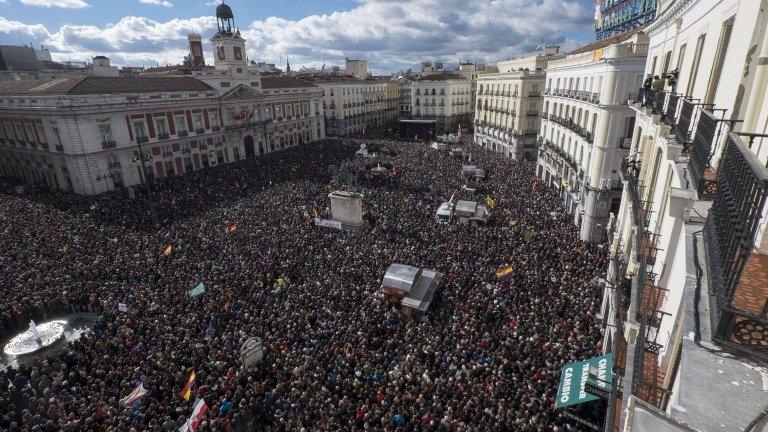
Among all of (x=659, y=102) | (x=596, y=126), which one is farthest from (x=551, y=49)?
(x=659, y=102)

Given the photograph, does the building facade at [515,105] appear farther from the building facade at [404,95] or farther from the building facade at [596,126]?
the building facade at [404,95]

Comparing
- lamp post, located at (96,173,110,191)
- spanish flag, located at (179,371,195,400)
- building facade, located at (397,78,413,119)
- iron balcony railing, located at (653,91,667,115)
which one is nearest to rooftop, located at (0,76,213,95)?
lamp post, located at (96,173,110,191)

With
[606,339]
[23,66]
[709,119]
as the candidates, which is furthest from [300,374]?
[23,66]

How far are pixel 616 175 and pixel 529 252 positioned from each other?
8.81 metres

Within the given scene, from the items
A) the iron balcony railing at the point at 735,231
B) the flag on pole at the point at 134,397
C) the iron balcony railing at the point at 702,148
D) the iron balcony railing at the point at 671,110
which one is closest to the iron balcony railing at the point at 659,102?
the iron balcony railing at the point at 671,110

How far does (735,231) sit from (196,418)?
12948 mm

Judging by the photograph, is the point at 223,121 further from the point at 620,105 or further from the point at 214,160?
the point at 620,105

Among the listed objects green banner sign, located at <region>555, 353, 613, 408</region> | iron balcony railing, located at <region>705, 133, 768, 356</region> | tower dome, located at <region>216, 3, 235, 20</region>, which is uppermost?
tower dome, located at <region>216, 3, 235, 20</region>

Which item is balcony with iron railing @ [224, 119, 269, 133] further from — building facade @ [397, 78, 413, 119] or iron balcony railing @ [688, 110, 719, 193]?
iron balcony railing @ [688, 110, 719, 193]

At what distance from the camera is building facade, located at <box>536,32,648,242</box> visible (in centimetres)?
2389

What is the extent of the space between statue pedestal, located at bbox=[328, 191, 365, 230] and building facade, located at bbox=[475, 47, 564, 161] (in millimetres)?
30101

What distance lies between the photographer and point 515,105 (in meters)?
49.7

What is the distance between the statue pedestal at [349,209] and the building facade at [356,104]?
2036 inches

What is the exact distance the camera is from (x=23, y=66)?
74.9m
